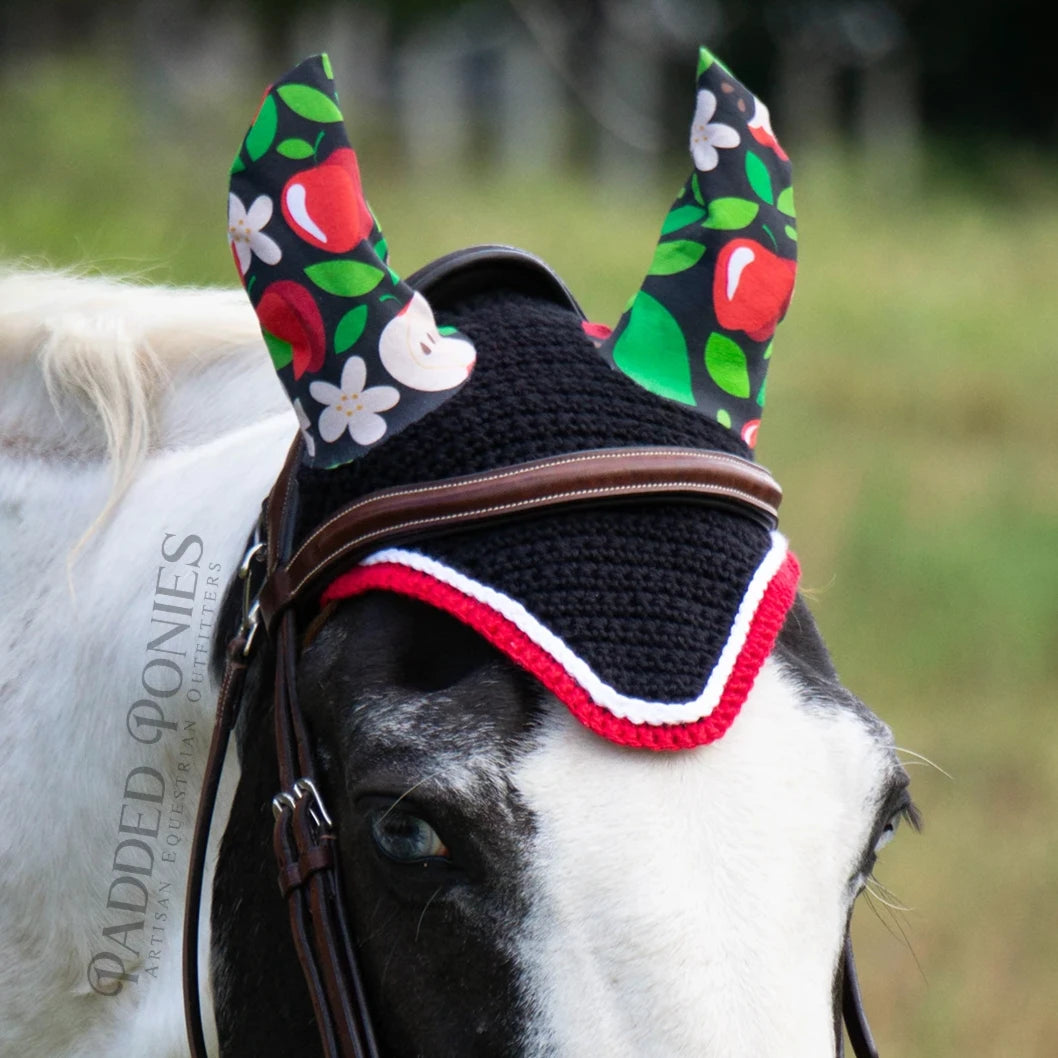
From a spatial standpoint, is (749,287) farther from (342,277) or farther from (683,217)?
(342,277)

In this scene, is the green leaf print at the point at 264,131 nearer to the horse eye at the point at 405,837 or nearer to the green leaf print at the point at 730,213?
the green leaf print at the point at 730,213

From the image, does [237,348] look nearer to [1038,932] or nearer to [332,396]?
[332,396]

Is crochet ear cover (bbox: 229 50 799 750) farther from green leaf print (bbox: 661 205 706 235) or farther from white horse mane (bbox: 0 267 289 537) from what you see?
white horse mane (bbox: 0 267 289 537)

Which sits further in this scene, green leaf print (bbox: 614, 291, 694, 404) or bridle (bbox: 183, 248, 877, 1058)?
green leaf print (bbox: 614, 291, 694, 404)

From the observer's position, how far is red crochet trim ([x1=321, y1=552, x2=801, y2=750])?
1.34 meters

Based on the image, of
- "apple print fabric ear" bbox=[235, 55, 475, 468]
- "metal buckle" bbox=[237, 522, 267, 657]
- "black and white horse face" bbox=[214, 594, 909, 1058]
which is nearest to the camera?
"black and white horse face" bbox=[214, 594, 909, 1058]

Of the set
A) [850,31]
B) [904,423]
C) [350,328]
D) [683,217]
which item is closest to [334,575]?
[350,328]

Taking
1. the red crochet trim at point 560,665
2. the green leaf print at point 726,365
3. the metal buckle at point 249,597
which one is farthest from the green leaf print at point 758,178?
the metal buckle at point 249,597

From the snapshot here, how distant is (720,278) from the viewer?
161 cm

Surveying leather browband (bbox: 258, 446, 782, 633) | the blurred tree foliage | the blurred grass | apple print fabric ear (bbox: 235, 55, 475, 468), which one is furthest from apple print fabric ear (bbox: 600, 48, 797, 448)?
the blurred tree foliage

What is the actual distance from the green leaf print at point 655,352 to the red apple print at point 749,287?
60 millimetres

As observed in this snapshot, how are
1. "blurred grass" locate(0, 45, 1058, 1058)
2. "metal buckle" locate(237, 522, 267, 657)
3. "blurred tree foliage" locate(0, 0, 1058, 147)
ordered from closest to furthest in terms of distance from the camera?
1. "metal buckle" locate(237, 522, 267, 657)
2. "blurred grass" locate(0, 45, 1058, 1058)
3. "blurred tree foliage" locate(0, 0, 1058, 147)

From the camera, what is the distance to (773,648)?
1.48 meters

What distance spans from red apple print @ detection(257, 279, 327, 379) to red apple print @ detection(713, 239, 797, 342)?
432 millimetres
